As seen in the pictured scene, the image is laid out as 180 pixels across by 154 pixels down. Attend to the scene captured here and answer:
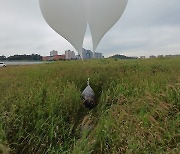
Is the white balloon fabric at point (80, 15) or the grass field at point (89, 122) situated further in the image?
the white balloon fabric at point (80, 15)

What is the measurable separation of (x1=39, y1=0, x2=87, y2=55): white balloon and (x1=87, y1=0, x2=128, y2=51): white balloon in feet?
0.30

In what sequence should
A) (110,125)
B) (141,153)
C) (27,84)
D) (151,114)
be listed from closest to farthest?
(141,153) → (110,125) → (151,114) → (27,84)

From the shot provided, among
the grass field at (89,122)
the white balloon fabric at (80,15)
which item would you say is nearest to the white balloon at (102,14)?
the white balloon fabric at (80,15)

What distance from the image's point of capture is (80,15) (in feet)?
11.0

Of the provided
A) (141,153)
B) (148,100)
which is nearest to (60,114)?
(148,100)

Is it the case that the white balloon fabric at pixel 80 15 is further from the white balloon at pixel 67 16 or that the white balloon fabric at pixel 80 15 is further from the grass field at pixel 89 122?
the grass field at pixel 89 122

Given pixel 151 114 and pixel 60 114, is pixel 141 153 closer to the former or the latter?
pixel 151 114

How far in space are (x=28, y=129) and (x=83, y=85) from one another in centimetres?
175

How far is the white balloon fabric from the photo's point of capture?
3.29 meters

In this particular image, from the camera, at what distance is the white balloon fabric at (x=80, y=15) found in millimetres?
3287

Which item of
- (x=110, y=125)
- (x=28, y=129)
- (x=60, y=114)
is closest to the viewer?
(x=110, y=125)

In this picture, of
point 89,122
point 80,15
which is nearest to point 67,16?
point 80,15

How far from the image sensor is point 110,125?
108 inches

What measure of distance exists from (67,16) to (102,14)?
1.47 feet
